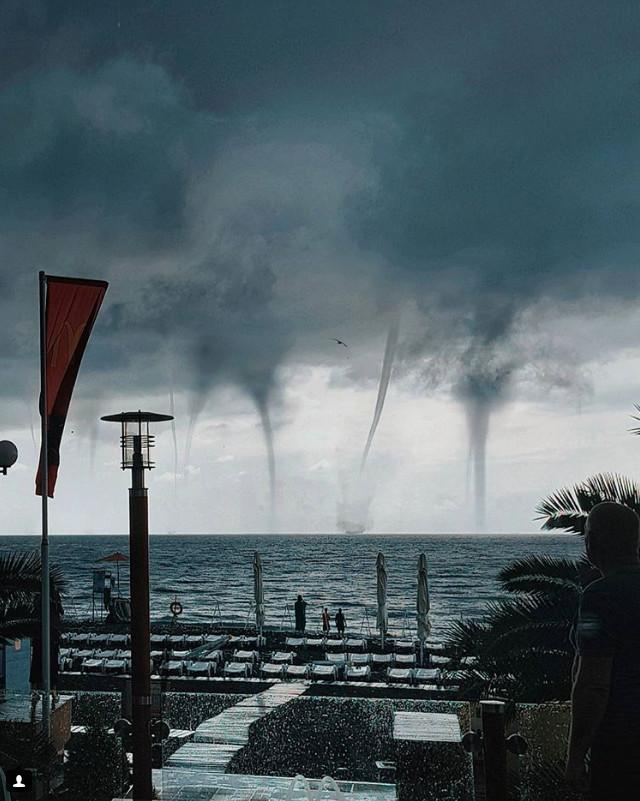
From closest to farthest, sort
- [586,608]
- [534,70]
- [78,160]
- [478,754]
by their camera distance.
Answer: [586,608]
[478,754]
[534,70]
[78,160]

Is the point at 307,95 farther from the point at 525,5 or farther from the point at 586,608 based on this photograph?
the point at 586,608

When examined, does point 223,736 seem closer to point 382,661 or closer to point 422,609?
point 382,661

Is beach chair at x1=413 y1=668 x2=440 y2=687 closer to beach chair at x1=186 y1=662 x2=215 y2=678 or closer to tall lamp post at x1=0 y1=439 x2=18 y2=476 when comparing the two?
beach chair at x1=186 y1=662 x2=215 y2=678

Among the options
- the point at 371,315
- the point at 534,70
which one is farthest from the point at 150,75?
the point at 371,315

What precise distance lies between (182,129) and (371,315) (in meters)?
22.1

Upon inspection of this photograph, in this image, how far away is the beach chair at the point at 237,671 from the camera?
59.2 ft

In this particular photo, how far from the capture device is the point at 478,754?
16.5 ft


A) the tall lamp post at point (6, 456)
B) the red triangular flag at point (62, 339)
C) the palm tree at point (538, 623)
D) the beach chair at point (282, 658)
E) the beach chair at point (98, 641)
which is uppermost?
the red triangular flag at point (62, 339)

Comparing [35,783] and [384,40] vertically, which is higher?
[384,40]

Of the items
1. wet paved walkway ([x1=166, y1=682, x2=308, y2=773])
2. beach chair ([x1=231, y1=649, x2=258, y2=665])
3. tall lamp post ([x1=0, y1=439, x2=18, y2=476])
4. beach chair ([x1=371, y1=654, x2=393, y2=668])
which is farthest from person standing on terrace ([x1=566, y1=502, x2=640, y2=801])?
beach chair ([x1=231, y1=649, x2=258, y2=665])

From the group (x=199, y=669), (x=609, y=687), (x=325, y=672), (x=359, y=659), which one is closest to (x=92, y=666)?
(x=199, y=669)

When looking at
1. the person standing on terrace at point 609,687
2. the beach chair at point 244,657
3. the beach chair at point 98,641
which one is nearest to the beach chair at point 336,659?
the beach chair at point 244,657

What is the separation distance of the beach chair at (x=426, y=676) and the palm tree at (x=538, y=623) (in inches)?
351

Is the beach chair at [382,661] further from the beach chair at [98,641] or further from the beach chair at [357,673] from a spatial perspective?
the beach chair at [98,641]
